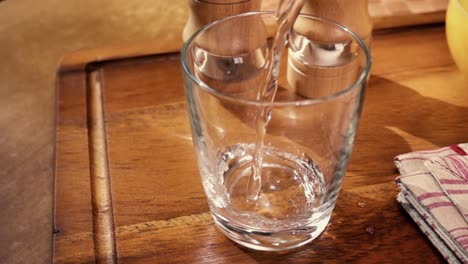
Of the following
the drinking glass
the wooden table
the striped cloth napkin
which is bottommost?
the wooden table

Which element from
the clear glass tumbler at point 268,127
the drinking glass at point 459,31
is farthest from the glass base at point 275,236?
the drinking glass at point 459,31

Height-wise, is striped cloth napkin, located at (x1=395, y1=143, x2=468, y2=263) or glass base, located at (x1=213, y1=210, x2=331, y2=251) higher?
striped cloth napkin, located at (x1=395, y1=143, x2=468, y2=263)

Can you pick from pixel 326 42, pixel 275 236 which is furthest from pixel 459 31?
pixel 275 236

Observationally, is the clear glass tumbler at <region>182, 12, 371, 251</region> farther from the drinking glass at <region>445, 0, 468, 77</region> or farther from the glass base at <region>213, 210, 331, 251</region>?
the drinking glass at <region>445, 0, 468, 77</region>

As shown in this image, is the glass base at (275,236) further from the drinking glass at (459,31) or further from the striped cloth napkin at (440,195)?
the drinking glass at (459,31)

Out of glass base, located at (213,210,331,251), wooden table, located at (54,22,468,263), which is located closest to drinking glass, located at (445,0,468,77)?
wooden table, located at (54,22,468,263)

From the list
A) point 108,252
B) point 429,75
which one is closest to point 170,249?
point 108,252

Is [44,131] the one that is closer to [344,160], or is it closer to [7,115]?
[7,115]
